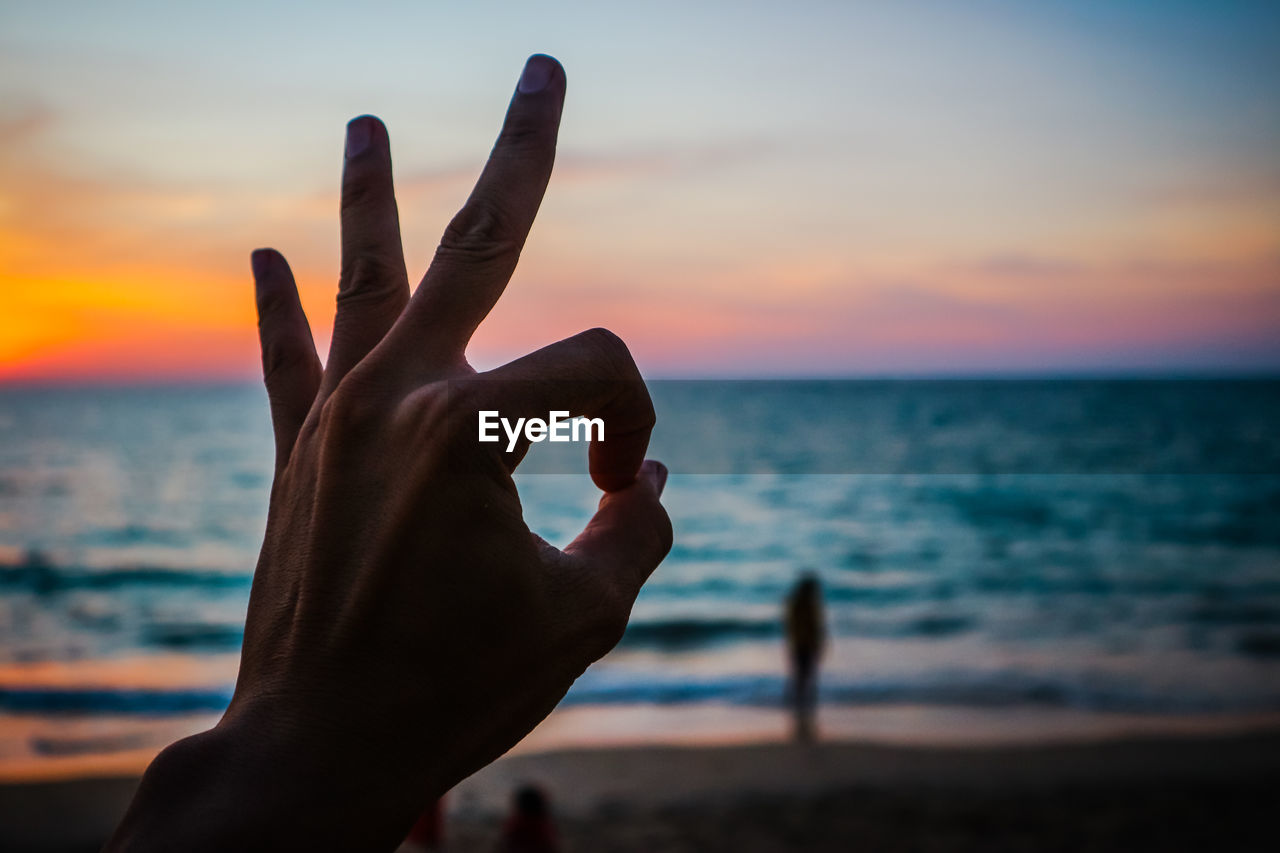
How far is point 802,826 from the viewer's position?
9.27 metres

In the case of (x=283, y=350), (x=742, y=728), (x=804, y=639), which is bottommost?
(x=742, y=728)

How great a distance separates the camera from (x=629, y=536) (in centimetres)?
132

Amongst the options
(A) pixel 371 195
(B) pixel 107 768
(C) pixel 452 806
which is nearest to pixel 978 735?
(C) pixel 452 806

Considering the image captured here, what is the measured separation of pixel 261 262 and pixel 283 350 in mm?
180

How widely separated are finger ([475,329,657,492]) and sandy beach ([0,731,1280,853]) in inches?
326

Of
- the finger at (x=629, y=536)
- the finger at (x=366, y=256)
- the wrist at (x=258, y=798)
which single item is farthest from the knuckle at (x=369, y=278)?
the wrist at (x=258, y=798)

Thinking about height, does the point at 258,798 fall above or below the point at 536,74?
below

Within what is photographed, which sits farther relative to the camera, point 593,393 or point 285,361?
point 285,361

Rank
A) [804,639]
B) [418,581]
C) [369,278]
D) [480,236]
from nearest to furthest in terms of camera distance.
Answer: [418,581] < [480,236] < [369,278] < [804,639]

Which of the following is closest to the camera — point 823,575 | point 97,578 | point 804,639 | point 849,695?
point 804,639

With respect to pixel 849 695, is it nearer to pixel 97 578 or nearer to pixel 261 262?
pixel 261 262

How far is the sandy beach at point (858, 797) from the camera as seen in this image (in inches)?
354

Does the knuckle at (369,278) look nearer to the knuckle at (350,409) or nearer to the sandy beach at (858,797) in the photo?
the knuckle at (350,409)

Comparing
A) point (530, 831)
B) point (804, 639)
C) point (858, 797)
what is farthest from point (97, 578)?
point (530, 831)
